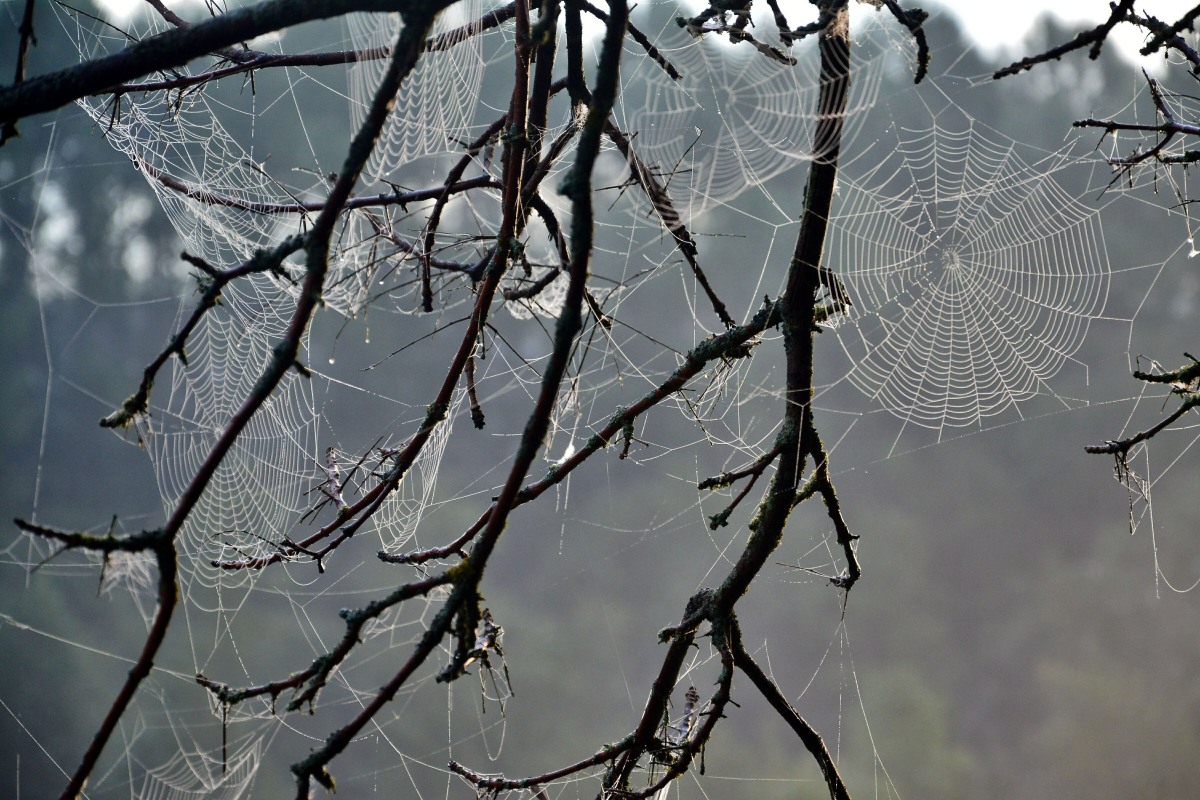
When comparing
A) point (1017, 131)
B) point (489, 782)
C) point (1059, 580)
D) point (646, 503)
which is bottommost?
point (489, 782)

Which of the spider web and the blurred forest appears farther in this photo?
the blurred forest

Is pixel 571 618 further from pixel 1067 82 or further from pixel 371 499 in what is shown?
pixel 371 499

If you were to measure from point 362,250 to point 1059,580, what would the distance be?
1191cm

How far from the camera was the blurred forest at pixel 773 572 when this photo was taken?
1027 cm

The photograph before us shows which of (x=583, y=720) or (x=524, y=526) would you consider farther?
(x=524, y=526)

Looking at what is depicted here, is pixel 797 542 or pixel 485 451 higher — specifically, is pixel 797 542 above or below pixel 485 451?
below

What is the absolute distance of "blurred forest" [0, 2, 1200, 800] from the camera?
1027 cm

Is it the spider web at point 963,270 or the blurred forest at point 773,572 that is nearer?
the spider web at point 963,270

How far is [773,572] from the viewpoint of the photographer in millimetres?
12312

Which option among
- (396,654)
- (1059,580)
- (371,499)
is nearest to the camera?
(371,499)

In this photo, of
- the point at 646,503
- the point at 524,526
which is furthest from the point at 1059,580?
the point at 524,526

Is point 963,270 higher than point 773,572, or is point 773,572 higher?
point 773,572

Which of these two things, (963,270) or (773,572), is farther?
(773,572)

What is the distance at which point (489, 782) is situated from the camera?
3.68 feet
